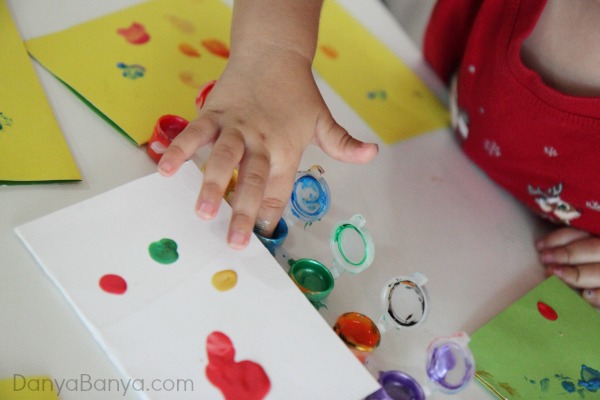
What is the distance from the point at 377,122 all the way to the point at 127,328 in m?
0.45

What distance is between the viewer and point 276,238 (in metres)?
0.58

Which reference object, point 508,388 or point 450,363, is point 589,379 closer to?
point 508,388

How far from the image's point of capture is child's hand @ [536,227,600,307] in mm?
721

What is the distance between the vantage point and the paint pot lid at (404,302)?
557 mm

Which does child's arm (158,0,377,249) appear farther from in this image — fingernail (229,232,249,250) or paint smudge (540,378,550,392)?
paint smudge (540,378,550,392)

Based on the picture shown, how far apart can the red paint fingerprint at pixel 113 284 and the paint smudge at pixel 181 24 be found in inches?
15.7

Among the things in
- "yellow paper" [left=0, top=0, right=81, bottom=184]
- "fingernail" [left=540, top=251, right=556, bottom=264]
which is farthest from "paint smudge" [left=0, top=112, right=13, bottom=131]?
"fingernail" [left=540, top=251, right=556, bottom=264]

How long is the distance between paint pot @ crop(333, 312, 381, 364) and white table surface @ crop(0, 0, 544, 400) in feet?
0.07

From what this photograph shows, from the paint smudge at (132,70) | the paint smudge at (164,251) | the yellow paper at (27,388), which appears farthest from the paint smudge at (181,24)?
the yellow paper at (27,388)

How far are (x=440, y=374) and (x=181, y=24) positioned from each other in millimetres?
533

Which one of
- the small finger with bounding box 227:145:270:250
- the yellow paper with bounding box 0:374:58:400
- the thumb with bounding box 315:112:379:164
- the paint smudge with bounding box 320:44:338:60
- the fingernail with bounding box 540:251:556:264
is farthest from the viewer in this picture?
the paint smudge with bounding box 320:44:338:60

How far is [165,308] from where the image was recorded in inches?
19.0

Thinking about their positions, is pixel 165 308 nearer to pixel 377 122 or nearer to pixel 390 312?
pixel 390 312

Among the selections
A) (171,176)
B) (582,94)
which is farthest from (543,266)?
(171,176)
